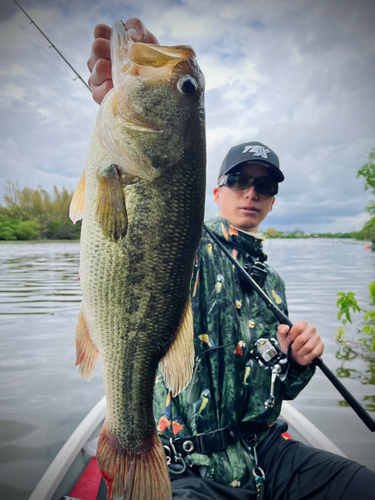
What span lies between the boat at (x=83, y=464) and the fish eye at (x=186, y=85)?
242cm

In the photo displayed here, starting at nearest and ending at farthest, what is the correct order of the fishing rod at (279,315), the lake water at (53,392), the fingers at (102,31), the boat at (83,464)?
the fingers at (102,31) < the fishing rod at (279,315) < the boat at (83,464) < the lake water at (53,392)

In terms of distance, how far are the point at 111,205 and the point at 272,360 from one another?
1543mm

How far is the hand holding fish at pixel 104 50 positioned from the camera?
151cm

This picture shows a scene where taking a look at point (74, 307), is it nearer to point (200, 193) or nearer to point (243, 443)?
point (243, 443)

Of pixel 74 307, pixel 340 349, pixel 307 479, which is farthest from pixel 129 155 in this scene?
pixel 74 307

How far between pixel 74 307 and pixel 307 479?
943 cm

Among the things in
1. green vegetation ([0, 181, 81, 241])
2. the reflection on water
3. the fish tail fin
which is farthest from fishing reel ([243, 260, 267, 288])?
green vegetation ([0, 181, 81, 241])

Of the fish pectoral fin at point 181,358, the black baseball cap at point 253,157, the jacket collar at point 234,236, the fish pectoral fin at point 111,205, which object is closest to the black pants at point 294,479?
the fish pectoral fin at point 181,358

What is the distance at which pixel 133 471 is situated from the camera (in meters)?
1.41

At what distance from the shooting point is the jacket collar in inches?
102

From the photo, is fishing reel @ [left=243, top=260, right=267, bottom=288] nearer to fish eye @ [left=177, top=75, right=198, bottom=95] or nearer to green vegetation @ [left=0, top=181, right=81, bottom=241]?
fish eye @ [left=177, top=75, right=198, bottom=95]

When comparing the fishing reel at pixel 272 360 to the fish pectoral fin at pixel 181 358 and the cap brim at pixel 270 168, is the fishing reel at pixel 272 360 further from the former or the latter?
the cap brim at pixel 270 168

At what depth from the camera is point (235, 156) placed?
2803 mm

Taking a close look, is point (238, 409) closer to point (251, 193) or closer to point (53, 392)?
point (251, 193)
